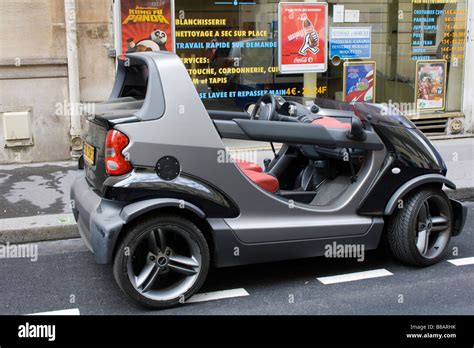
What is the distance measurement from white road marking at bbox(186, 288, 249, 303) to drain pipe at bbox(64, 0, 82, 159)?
4.61 meters

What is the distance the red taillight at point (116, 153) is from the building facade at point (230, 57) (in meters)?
4.01

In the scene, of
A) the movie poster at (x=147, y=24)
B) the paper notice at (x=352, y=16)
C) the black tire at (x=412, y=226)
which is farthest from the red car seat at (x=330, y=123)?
the paper notice at (x=352, y=16)

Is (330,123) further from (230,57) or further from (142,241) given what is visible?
(230,57)

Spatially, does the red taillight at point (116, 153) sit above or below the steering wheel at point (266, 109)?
below

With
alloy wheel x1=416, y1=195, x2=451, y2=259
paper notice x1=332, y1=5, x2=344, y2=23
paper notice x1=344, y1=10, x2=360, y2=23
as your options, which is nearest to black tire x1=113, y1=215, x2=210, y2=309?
alloy wheel x1=416, y1=195, x2=451, y2=259

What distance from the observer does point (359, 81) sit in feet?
32.1

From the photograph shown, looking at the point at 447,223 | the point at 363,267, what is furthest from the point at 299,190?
the point at 447,223

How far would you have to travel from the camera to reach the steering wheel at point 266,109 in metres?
4.83

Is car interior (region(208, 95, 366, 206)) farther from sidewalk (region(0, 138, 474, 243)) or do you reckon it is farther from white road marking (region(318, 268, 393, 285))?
white road marking (region(318, 268, 393, 285))

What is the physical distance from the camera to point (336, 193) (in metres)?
4.80

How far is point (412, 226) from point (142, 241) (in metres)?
2.10

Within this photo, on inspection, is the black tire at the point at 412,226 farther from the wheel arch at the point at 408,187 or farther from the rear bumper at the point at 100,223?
the rear bumper at the point at 100,223

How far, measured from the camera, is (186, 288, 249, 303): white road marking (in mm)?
4234

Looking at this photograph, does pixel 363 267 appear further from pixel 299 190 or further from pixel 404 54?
pixel 404 54
